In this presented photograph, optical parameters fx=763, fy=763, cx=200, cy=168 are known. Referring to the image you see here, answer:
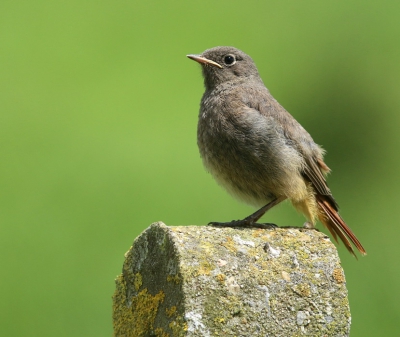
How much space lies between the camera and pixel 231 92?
6004 mm

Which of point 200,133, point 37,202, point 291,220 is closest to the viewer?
point 200,133

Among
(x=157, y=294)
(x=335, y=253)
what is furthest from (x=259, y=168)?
(x=157, y=294)

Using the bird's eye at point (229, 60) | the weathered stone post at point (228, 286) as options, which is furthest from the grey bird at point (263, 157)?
the weathered stone post at point (228, 286)

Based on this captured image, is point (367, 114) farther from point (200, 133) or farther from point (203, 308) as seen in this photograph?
point (203, 308)

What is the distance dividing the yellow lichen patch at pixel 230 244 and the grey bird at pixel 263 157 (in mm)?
1958

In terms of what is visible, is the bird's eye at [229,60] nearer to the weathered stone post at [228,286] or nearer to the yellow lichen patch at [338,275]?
the weathered stone post at [228,286]

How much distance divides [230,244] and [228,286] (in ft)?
0.74

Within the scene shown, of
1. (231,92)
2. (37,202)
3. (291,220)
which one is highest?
(231,92)

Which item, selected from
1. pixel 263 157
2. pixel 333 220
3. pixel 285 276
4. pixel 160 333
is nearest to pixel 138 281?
pixel 160 333

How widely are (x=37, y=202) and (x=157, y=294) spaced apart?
5371mm

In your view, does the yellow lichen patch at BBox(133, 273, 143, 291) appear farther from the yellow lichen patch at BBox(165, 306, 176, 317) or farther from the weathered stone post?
the yellow lichen patch at BBox(165, 306, 176, 317)

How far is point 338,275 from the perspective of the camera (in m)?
3.11

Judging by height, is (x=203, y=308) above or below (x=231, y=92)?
below

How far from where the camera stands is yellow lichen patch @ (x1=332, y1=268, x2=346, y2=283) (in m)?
3.10
